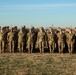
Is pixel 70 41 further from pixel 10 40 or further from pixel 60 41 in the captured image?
pixel 10 40

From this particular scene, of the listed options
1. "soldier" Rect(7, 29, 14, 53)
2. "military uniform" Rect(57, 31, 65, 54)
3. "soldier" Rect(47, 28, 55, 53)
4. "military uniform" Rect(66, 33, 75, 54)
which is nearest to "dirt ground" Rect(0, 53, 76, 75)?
"military uniform" Rect(66, 33, 75, 54)

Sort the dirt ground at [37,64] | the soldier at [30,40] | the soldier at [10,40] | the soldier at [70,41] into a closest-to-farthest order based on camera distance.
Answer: the dirt ground at [37,64] < the soldier at [70,41] < the soldier at [30,40] < the soldier at [10,40]

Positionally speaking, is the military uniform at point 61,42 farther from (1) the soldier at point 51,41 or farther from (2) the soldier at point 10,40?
→ (2) the soldier at point 10,40

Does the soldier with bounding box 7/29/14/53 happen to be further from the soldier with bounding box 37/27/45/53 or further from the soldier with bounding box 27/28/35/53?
the soldier with bounding box 37/27/45/53

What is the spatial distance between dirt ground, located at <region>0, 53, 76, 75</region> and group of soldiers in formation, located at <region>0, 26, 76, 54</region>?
2.80ft

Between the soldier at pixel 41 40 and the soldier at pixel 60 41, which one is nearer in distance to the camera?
the soldier at pixel 60 41

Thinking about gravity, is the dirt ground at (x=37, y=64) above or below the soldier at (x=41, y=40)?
below

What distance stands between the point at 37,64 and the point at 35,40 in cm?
491

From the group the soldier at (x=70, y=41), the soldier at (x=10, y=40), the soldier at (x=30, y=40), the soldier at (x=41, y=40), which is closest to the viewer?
the soldier at (x=70, y=41)

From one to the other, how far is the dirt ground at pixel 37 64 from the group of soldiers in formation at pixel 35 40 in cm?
85

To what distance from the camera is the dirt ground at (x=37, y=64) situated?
53.3ft

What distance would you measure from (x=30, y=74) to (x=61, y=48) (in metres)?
7.16

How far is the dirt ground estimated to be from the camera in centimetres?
1623

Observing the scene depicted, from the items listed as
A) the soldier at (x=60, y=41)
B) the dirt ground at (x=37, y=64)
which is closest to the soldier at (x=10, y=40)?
the dirt ground at (x=37, y=64)
